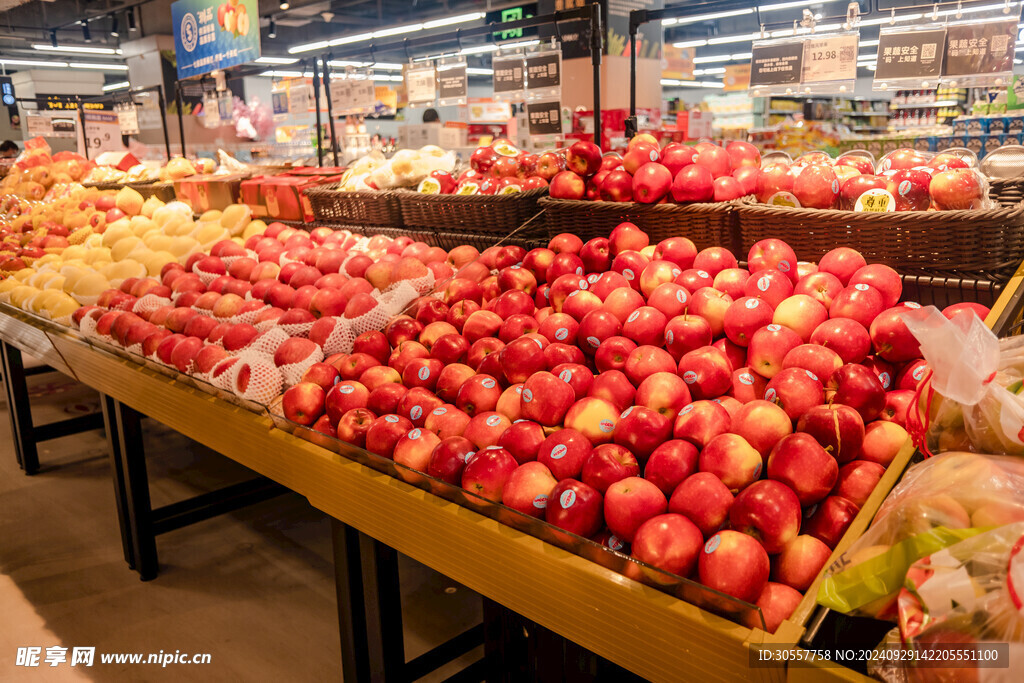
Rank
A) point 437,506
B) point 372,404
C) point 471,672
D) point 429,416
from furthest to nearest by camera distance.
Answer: point 471,672
point 372,404
point 429,416
point 437,506

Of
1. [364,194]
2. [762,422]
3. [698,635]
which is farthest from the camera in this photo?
[364,194]

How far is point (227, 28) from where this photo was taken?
554cm

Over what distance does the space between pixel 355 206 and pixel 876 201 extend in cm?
233

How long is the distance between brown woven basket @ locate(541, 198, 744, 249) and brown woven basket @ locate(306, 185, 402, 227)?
1.02 m

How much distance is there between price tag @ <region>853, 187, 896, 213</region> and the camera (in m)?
1.79

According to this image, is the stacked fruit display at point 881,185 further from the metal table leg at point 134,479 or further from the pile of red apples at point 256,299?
the metal table leg at point 134,479

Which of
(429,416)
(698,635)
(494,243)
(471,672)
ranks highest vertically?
(494,243)

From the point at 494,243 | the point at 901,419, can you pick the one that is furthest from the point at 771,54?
the point at 901,419

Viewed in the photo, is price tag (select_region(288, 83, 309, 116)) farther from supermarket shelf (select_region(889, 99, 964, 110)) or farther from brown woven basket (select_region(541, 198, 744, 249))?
supermarket shelf (select_region(889, 99, 964, 110))

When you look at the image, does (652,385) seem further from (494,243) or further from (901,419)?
Result: (494,243)

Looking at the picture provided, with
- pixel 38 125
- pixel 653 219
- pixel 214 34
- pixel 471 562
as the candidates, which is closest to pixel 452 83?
pixel 653 219

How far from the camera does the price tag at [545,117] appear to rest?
3.49 metres

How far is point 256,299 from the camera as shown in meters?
2.75

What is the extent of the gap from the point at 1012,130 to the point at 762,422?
9.32 m
